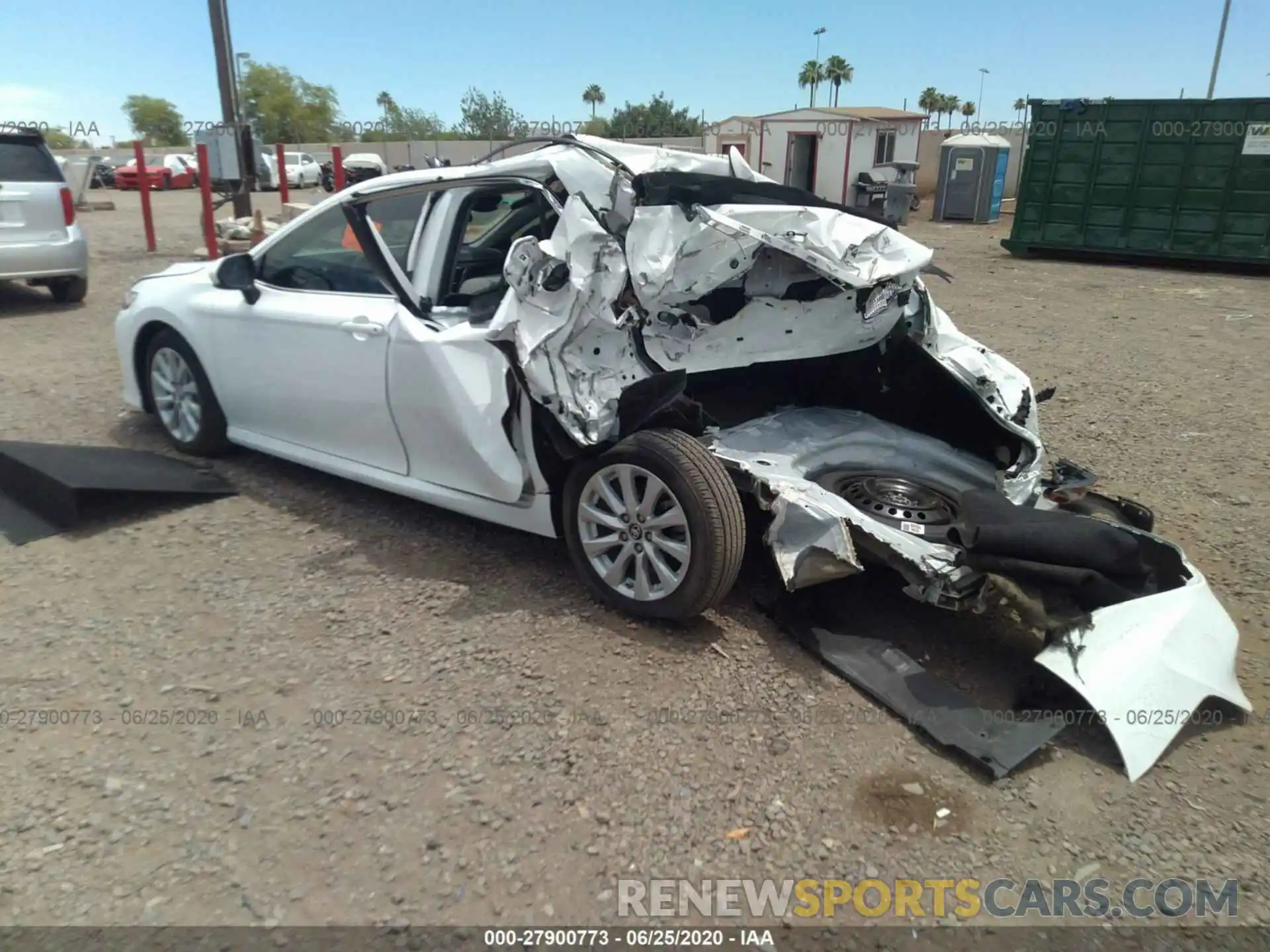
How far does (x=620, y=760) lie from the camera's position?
2848 millimetres

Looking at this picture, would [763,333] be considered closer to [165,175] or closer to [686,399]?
[686,399]

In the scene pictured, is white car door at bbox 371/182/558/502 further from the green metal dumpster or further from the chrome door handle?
the green metal dumpster

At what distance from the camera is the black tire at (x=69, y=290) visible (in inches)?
397

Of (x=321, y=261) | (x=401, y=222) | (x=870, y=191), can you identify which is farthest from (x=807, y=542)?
(x=870, y=191)

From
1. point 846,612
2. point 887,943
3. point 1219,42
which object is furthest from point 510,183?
point 1219,42

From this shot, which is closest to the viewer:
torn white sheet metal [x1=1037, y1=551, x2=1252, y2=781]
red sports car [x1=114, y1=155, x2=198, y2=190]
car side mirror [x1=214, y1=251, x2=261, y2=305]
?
torn white sheet metal [x1=1037, y1=551, x2=1252, y2=781]

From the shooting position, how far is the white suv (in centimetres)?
904

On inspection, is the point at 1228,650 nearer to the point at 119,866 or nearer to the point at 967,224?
the point at 119,866

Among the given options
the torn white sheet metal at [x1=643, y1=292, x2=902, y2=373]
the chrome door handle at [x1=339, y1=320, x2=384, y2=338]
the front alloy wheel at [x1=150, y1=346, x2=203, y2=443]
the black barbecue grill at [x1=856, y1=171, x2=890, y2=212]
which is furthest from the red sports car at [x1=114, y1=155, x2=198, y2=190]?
the torn white sheet metal at [x1=643, y1=292, x2=902, y2=373]

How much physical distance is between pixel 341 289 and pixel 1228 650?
391 cm

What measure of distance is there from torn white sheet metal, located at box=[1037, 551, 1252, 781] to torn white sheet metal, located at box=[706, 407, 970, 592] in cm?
47

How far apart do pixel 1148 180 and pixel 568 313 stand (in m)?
14.4

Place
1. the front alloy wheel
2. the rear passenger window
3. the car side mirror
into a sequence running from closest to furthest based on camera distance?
the car side mirror → the front alloy wheel → the rear passenger window

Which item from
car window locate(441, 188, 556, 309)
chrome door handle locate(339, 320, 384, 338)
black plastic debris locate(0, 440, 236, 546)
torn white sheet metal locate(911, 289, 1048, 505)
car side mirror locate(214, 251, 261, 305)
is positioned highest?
car window locate(441, 188, 556, 309)
